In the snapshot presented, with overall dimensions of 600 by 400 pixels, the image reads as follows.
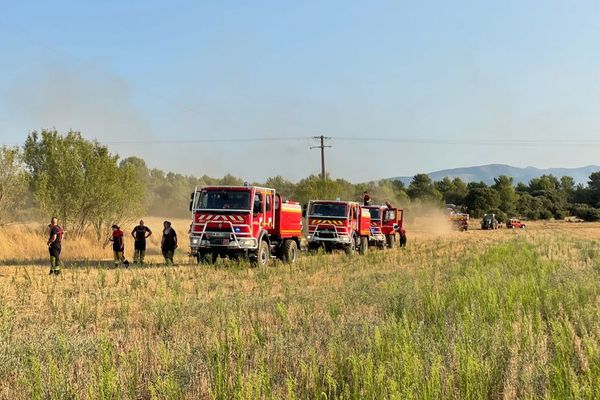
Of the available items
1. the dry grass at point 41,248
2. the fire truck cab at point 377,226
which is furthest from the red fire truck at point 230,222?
the fire truck cab at point 377,226

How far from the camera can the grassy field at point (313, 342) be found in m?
3.74

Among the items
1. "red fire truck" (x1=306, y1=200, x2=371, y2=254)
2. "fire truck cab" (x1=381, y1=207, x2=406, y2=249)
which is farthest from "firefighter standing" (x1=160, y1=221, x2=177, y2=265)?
"fire truck cab" (x1=381, y1=207, x2=406, y2=249)

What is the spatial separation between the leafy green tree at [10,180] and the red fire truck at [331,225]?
1054 cm

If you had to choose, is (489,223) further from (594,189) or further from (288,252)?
(594,189)

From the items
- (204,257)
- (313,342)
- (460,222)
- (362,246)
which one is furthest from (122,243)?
(460,222)

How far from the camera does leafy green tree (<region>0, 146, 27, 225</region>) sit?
18.4 metres

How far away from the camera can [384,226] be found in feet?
84.4

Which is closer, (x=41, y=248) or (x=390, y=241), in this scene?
(x=41, y=248)

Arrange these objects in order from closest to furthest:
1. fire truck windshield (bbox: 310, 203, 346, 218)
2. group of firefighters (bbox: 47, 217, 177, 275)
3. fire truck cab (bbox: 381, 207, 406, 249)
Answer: group of firefighters (bbox: 47, 217, 177, 275), fire truck windshield (bbox: 310, 203, 346, 218), fire truck cab (bbox: 381, 207, 406, 249)

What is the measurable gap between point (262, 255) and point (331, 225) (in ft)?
18.9

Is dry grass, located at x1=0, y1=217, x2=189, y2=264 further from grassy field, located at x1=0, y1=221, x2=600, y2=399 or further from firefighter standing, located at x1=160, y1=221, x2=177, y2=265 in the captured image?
grassy field, located at x1=0, y1=221, x2=600, y2=399

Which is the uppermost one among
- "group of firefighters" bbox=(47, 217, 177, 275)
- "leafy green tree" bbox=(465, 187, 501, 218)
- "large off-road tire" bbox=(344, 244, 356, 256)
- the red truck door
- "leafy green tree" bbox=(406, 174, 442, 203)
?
"leafy green tree" bbox=(406, 174, 442, 203)

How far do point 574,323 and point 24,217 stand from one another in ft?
65.8

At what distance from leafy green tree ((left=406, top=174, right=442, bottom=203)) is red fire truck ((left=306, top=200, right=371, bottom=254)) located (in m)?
56.9
